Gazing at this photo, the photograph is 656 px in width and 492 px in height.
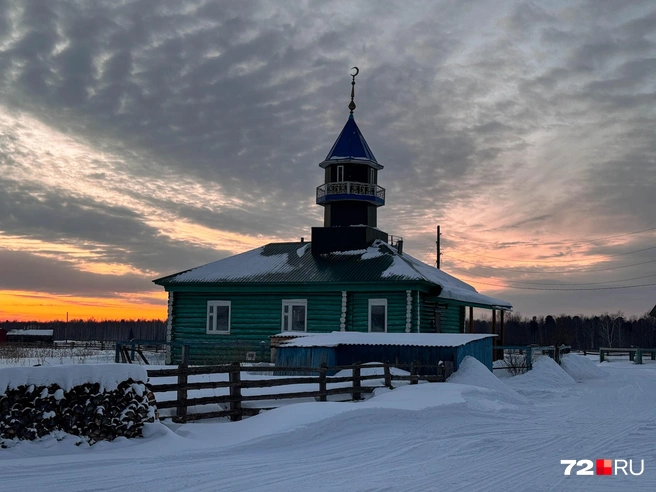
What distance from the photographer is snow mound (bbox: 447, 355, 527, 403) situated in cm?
1993

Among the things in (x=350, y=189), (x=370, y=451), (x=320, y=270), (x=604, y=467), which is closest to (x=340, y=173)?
(x=350, y=189)

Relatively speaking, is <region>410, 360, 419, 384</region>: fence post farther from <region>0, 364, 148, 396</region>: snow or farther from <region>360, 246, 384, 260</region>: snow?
<region>360, 246, 384, 260</region>: snow

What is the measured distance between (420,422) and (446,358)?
8.49 metres

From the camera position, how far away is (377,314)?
32.7 metres

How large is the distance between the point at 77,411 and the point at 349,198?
28113 millimetres

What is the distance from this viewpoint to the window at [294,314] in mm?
33656

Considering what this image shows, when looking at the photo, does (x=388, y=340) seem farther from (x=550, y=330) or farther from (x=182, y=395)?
(x=550, y=330)

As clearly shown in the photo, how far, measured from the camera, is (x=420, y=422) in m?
14.5

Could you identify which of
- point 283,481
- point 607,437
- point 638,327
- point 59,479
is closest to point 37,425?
point 59,479

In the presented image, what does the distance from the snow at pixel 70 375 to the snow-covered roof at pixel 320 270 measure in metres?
20.5

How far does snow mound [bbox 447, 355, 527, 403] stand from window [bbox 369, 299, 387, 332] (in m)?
10.0

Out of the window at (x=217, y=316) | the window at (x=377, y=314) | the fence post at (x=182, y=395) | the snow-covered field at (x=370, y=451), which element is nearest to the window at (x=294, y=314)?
the window at (x=217, y=316)

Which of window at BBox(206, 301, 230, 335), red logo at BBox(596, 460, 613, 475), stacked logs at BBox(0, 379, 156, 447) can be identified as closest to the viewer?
red logo at BBox(596, 460, 613, 475)

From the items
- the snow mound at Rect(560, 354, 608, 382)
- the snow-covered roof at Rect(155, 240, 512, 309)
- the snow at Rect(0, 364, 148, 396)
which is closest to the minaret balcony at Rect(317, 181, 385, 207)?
the snow-covered roof at Rect(155, 240, 512, 309)
